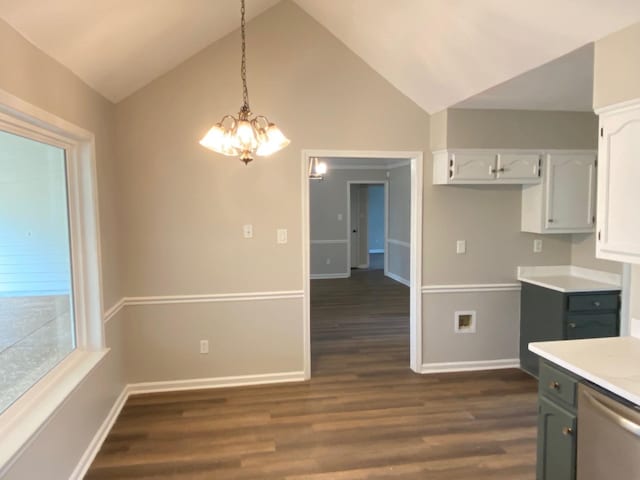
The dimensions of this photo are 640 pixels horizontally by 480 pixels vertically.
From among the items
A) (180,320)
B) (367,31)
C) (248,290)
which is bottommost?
(180,320)

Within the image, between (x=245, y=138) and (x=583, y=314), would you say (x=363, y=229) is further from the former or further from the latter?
(x=245, y=138)

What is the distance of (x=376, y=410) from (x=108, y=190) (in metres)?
2.69

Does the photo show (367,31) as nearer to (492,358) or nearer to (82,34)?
(82,34)

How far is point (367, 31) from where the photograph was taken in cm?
342

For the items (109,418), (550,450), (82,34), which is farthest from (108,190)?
(550,450)

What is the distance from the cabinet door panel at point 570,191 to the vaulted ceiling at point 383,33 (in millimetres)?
1020

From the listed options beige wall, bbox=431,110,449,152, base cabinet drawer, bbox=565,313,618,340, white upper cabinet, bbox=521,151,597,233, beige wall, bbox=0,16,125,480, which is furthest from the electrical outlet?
beige wall, bbox=0,16,125,480

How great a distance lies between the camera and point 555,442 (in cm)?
216

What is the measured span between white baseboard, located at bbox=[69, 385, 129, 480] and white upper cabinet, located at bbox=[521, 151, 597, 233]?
3.87 m

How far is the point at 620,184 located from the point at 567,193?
6.30 feet

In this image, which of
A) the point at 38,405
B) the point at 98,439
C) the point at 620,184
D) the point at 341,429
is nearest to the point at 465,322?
the point at 341,429

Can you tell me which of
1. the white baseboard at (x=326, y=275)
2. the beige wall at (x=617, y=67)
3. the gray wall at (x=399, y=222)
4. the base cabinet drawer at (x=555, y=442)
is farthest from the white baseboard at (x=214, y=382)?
the white baseboard at (x=326, y=275)

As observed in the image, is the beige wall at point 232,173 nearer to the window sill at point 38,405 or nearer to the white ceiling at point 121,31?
the white ceiling at point 121,31

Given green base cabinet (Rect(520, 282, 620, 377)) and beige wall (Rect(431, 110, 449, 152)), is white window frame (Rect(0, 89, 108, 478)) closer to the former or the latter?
beige wall (Rect(431, 110, 449, 152))
